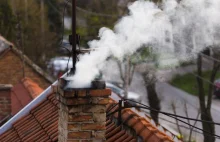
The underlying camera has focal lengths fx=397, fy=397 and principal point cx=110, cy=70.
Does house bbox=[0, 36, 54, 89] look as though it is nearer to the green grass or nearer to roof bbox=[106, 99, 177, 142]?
roof bbox=[106, 99, 177, 142]

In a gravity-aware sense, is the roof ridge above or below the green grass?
above

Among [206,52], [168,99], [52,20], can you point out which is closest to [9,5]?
[206,52]

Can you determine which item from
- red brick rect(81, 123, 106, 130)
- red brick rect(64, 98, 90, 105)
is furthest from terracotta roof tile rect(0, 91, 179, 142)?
red brick rect(64, 98, 90, 105)

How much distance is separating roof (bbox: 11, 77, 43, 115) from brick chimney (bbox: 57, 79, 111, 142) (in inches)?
186

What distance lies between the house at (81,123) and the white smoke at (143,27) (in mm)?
199

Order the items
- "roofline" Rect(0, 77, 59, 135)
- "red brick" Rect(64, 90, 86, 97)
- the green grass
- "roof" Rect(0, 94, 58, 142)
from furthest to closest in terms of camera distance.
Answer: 1. the green grass
2. "roofline" Rect(0, 77, 59, 135)
3. "roof" Rect(0, 94, 58, 142)
4. "red brick" Rect(64, 90, 86, 97)

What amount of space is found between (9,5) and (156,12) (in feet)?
45.1

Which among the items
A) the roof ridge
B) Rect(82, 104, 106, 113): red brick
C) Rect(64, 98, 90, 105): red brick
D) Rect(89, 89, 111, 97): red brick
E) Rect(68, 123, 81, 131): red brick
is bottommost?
Rect(68, 123, 81, 131): red brick

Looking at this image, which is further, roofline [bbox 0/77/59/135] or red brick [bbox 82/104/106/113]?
roofline [bbox 0/77/59/135]

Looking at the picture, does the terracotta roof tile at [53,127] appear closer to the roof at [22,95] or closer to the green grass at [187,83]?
the roof at [22,95]

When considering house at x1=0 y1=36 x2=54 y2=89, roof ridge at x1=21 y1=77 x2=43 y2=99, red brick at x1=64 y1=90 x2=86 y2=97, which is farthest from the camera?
house at x1=0 y1=36 x2=54 y2=89

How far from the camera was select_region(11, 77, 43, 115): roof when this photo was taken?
8.98 metres

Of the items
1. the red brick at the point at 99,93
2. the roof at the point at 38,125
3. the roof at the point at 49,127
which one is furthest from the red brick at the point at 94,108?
the roof at the point at 38,125

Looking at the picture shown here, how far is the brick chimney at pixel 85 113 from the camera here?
13.8ft
